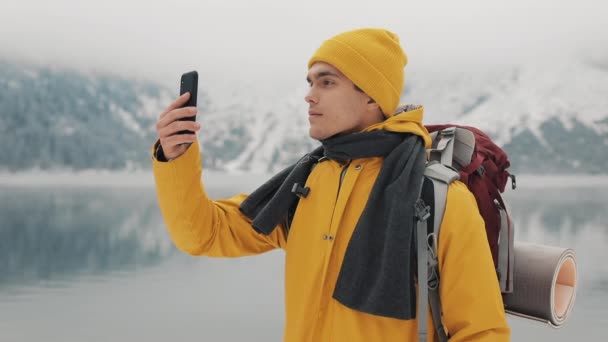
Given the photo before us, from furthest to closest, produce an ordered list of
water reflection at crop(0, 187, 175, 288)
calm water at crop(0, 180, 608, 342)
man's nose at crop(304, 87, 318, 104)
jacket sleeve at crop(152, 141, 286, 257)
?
water reflection at crop(0, 187, 175, 288) → calm water at crop(0, 180, 608, 342) → man's nose at crop(304, 87, 318, 104) → jacket sleeve at crop(152, 141, 286, 257)

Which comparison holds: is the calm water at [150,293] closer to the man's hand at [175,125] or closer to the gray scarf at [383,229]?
the gray scarf at [383,229]

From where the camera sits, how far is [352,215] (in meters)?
2.12

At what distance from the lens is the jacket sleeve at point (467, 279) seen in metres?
1.86

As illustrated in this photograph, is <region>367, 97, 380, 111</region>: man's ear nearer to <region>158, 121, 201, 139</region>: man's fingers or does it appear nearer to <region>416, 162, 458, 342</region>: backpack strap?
<region>416, 162, 458, 342</region>: backpack strap

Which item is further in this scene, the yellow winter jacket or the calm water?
the calm water

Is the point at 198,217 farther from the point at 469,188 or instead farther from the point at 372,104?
the point at 469,188

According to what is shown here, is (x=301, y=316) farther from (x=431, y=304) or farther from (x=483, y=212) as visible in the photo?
(x=483, y=212)

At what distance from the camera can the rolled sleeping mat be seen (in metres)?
2.13

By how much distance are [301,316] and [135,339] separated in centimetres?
1287

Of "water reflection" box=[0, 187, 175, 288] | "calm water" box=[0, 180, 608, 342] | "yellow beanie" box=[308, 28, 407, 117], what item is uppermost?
"yellow beanie" box=[308, 28, 407, 117]

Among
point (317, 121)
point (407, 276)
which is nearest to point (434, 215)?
point (407, 276)

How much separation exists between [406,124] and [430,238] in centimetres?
45

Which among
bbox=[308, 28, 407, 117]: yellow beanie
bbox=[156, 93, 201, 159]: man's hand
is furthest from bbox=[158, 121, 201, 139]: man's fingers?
bbox=[308, 28, 407, 117]: yellow beanie

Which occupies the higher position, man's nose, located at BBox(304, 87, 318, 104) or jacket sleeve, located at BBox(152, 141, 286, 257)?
man's nose, located at BBox(304, 87, 318, 104)
